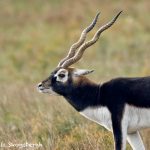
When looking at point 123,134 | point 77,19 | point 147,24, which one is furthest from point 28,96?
point 77,19

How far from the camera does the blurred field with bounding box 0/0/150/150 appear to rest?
34.4 feet

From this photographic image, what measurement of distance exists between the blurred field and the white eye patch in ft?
2.83

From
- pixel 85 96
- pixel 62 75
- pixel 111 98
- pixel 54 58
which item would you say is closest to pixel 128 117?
pixel 111 98

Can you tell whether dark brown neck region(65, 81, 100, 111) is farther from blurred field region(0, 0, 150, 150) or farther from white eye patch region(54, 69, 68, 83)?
blurred field region(0, 0, 150, 150)

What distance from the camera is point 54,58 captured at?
2386 centimetres

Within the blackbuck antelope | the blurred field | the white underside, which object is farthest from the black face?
the blurred field

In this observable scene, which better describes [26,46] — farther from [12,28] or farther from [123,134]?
[123,134]

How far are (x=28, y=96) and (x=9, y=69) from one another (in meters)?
7.03

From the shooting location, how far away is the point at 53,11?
33344 mm

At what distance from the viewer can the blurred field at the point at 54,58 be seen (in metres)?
10.5

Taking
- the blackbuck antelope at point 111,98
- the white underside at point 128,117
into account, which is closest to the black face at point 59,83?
the blackbuck antelope at point 111,98

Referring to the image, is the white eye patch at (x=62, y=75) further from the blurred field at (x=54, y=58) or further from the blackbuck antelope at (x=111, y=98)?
the blurred field at (x=54, y=58)

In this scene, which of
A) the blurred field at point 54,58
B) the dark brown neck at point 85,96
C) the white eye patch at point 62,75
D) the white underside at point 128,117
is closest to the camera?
the white underside at point 128,117

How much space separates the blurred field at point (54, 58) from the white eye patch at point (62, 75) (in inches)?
34.0
